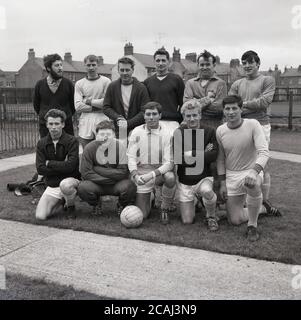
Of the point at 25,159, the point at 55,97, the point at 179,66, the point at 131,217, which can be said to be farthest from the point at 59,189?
the point at 179,66

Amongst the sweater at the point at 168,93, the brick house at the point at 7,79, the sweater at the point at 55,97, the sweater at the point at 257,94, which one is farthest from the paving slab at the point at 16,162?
the brick house at the point at 7,79

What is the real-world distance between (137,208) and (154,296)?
200 centimetres

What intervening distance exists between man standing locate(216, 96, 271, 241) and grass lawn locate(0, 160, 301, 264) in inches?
8.8

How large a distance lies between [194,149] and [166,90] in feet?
3.56

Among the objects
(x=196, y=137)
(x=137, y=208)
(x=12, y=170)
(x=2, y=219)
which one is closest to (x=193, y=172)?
(x=196, y=137)

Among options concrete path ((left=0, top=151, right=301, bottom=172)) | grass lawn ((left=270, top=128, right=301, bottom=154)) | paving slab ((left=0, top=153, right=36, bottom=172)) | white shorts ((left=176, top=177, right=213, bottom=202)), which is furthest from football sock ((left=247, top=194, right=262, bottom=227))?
grass lawn ((left=270, top=128, right=301, bottom=154))

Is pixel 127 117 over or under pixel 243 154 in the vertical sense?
over

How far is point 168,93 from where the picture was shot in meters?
6.12

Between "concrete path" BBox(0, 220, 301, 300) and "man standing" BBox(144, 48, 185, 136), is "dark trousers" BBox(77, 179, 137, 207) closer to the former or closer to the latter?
"concrete path" BBox(0, 220, 301, 300)

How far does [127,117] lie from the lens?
6.16 metres

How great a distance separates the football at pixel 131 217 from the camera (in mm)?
5312

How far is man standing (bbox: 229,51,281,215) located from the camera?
584 cm

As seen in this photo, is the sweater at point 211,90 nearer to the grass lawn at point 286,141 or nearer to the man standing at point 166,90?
the man standing at point 166,90
